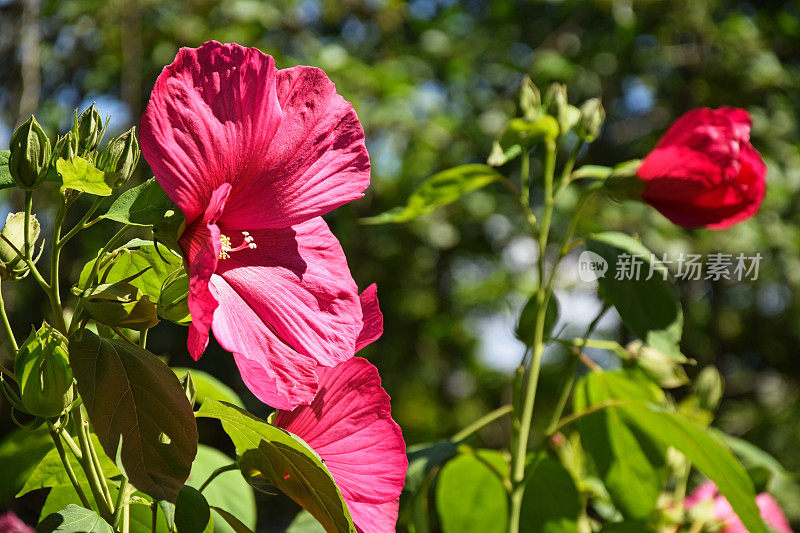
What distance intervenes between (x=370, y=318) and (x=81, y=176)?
15 cm

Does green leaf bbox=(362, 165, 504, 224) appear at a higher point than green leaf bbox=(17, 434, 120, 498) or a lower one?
lower

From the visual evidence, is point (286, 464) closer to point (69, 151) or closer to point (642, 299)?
point (69, 151)

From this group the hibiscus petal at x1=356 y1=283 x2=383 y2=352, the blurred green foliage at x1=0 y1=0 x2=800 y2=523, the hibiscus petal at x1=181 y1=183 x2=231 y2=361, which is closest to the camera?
the hibiscus petal at x1=181 y1=183 x2=231 y2=361

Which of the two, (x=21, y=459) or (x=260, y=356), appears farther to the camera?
(x=21, y=459)

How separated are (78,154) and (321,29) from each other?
231 cm

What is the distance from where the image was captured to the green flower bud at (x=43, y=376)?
0.30 metres

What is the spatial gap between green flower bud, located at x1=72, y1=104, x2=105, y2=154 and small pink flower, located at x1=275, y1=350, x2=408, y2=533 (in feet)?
0.47

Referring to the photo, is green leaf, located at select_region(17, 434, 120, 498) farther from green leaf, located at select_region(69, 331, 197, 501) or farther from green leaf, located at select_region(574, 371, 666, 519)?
green leaf, located at select_region(574, 371, 666, 519)

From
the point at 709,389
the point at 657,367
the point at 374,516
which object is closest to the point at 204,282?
the point at 374,516

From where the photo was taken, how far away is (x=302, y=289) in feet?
1.14

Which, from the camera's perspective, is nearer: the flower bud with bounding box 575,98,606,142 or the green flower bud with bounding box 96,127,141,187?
the green flower bud with bounding box 96,127,141,187

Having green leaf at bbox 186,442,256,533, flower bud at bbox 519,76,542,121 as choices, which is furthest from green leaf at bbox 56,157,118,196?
flower bud at bbox 519,76,542,121

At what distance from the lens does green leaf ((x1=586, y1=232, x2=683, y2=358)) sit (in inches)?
21.6

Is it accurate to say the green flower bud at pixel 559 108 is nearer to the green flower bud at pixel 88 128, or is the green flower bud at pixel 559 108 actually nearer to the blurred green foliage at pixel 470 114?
the green flower bud at pixel 88 128
